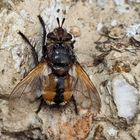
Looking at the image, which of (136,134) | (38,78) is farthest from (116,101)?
(38,78)

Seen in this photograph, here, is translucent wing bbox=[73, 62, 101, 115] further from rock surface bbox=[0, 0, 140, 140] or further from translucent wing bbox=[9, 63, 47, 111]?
translucent wing bbox=[9, 63, 47, 111]

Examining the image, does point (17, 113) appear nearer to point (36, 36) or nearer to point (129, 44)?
point (36, 36)

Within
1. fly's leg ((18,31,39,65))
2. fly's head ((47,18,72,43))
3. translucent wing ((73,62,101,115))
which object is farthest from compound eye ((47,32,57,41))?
translucent wing ((73,62,101,115))

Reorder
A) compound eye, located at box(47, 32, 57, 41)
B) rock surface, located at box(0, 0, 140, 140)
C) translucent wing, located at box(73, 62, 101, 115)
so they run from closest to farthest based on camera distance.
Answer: rock surface, located at box(0, 0, 140, 140) → translucent wing, located at box(73, 62, 101, 115) → compound eye, located at box(47, 32, 57, 41)

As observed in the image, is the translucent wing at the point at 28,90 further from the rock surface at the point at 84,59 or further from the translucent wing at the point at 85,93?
the translucent wing at the point at 85,93

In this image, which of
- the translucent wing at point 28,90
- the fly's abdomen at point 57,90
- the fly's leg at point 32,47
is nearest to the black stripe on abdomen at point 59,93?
the fly's abdomen at point 57,90

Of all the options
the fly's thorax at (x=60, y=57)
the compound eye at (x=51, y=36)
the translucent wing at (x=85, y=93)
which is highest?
the compound eye at (x=51, y=36)
